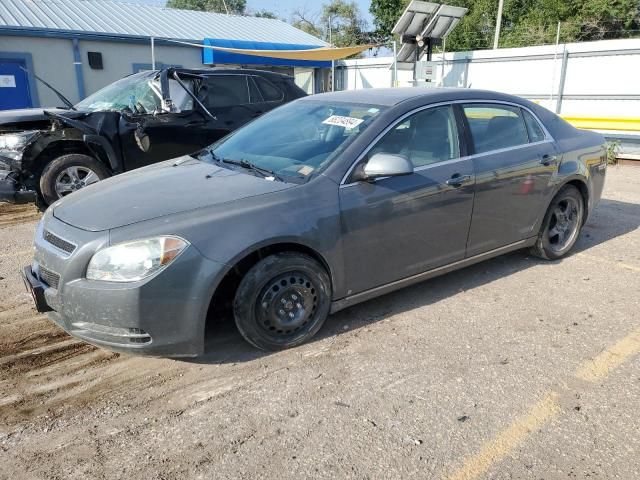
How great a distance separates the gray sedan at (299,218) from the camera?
2.88m

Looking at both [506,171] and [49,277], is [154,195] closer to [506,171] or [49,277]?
[49,277]

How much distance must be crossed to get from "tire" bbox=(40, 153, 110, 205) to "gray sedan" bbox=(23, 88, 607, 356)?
9.31 ft

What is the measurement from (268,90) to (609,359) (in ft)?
19.2

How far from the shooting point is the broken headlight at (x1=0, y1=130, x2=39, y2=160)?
20.1 feet

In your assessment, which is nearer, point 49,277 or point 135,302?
point 135,302

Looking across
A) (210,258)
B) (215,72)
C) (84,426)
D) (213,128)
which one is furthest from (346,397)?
(215,72)

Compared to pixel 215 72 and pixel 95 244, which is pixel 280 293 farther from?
Result: pixel 215 72

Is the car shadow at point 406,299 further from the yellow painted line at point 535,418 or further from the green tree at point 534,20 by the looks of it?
the green tree at point 534,20

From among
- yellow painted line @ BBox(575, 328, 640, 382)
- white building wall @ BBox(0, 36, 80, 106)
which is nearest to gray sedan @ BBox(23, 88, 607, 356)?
yellow painted line @ BBox(575, 328, 640, 382)

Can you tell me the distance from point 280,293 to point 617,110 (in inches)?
459

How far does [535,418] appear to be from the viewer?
2.76 meters

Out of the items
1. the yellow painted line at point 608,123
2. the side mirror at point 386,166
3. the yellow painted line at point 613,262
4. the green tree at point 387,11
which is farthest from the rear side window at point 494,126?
the green tree at point 387,11

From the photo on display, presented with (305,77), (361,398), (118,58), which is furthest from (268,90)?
(305,77)

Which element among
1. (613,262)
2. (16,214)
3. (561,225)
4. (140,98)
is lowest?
(16,214)
